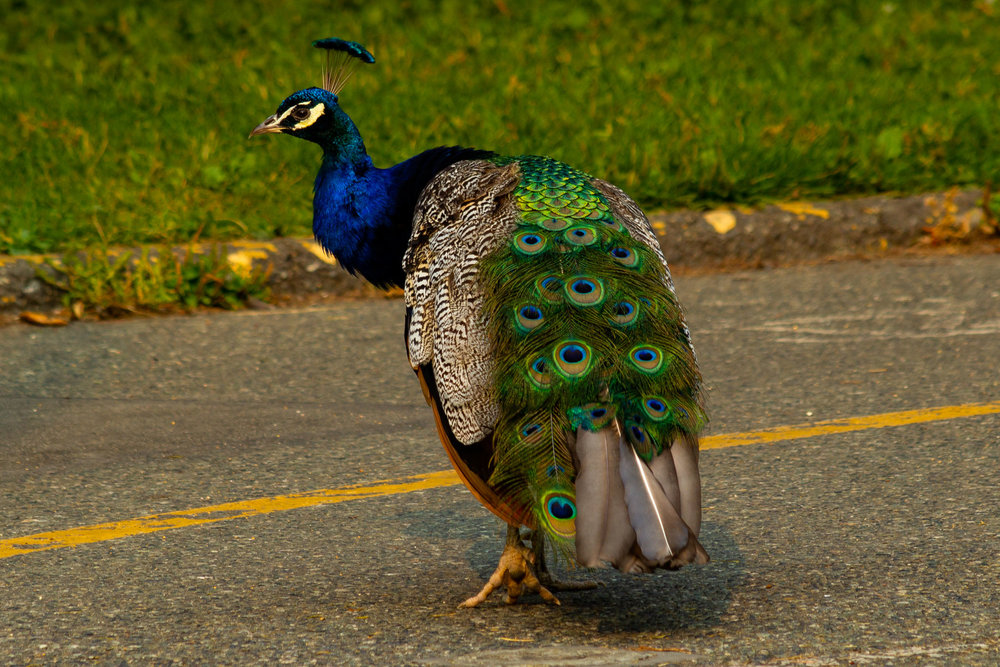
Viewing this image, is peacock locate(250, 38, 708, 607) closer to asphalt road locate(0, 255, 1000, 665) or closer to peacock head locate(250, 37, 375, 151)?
asphalt road locate(0, 255, 1000, 665)

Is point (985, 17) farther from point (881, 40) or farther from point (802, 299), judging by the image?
point (802, 299)

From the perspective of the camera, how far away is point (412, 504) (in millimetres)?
4141

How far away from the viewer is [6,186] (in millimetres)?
6871

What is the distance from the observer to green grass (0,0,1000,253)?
702 centimetres

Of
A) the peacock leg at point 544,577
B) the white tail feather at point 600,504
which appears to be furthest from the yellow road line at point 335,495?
the white tail feather at point 600,504

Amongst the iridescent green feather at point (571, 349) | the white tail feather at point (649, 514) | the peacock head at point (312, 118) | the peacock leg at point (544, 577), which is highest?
the peacock head at point (312, 118)

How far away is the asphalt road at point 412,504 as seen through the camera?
3182 mm

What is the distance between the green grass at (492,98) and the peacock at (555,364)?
129 inches

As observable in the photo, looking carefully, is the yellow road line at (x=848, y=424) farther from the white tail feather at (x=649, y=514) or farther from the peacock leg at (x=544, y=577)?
the white tail feather at (x=649, y=514)

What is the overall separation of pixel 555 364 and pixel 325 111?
1.54 m

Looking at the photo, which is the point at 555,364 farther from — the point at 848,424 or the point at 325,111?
the point at 848,424

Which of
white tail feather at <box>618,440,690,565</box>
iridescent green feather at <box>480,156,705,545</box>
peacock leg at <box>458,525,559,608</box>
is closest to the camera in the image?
white tail feather at <box>618,440,690,565</box>

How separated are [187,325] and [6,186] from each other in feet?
4.84

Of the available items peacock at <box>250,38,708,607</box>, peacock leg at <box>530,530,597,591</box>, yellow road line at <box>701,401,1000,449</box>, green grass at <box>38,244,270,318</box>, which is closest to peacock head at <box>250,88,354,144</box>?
peacock at <box>250,38,708,607</box>
